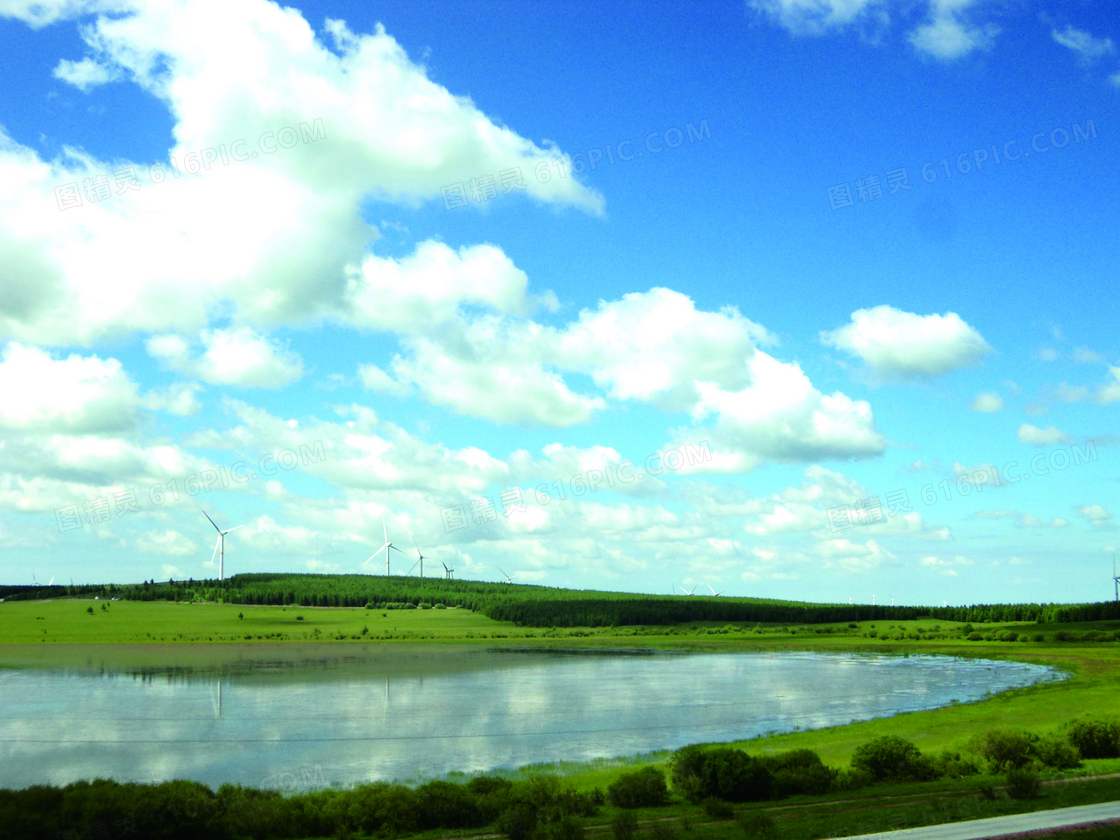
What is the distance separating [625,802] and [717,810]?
3.81 meters

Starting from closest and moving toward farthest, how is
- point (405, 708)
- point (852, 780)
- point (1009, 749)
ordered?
point (852, 780) → point (1009, 749) → point (405, 708)

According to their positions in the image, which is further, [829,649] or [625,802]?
[829,649]

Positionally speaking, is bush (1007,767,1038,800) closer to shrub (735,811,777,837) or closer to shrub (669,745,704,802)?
shrub (735,811,777,837)

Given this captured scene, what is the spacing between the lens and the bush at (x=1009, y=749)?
35594mm

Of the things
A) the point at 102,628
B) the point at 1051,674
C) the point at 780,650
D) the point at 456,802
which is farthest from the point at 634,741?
the point at 102,628

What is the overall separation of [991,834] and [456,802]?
16.6m

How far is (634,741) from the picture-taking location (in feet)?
167

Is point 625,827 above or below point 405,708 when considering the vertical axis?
above

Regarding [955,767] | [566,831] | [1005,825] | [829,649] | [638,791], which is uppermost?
[1005,825]

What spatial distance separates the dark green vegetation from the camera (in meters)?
25.8

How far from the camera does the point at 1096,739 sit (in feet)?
128

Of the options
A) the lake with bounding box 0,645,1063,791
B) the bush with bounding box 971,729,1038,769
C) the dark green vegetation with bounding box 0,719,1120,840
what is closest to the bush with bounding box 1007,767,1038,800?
the dark green vegetation with bounding box 0,719,1120,840

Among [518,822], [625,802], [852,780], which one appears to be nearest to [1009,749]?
[852,780]

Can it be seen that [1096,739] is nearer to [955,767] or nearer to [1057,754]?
[1057,754]
